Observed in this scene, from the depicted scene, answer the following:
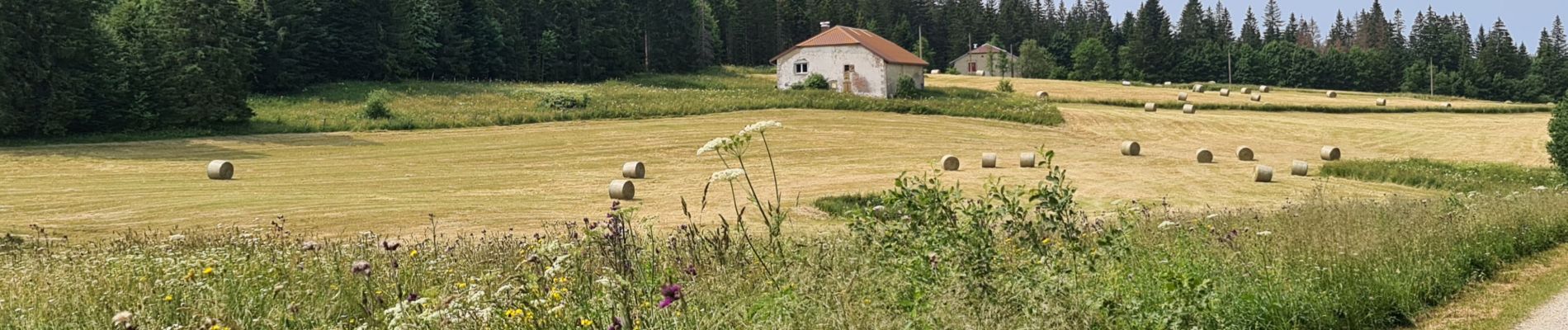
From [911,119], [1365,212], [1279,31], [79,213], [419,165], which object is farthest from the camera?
[1279,31]

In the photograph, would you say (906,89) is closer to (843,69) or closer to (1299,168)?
(843,69)

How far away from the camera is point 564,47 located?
8138cm

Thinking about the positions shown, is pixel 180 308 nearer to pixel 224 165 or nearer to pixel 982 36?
pixel 224 165

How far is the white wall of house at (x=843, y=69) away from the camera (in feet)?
210

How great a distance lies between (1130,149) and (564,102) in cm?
2509

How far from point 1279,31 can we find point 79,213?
176m

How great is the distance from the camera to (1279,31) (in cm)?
17400

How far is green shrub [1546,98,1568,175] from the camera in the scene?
1017 inches

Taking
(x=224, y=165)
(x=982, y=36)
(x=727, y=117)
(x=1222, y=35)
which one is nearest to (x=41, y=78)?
(x=224, y=165)

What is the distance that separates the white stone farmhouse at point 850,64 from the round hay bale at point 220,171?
38.3 metres

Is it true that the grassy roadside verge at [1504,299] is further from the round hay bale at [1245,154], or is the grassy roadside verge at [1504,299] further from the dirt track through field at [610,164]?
the round hay bale at [1245,154]

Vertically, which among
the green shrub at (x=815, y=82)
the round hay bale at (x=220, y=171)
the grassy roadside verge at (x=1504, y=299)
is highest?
the green shrub at (x=815, y=82)

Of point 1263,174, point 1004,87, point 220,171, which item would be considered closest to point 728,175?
point 1263,174

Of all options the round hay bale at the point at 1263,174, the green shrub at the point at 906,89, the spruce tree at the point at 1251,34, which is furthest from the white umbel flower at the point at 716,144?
the spruce tree at the point at 1251,34
